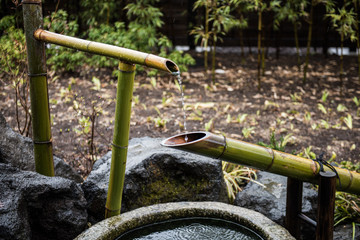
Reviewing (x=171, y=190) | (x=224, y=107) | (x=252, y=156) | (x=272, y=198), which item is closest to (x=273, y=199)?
(x=272, y=198)

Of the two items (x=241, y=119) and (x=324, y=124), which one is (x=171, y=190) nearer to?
(x=241, y=119)

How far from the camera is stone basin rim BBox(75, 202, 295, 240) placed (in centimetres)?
198

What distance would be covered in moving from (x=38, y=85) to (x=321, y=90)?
5149mm

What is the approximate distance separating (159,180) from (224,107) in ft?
9.21

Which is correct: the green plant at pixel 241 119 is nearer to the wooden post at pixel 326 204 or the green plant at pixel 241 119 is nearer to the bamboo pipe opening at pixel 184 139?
the wooden post at pixel 326 204

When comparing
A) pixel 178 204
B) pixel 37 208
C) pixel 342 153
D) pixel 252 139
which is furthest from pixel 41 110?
pixel 342 153

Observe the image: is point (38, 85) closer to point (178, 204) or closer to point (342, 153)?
point (178, 204)

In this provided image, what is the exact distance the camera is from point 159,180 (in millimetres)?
2908

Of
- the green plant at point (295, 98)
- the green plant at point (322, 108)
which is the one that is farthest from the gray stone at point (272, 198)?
the green plant at point (295, 98)

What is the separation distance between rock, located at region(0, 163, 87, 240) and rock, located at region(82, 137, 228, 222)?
1.33ft

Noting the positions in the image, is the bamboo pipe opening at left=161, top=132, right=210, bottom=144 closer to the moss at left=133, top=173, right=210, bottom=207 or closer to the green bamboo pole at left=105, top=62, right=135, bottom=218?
the green bamboo pole at left=105, top=62, right=135, bottom=218

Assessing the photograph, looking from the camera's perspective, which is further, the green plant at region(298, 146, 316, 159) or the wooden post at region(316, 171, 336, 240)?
the green plant at region(298, 146, 316, 159)

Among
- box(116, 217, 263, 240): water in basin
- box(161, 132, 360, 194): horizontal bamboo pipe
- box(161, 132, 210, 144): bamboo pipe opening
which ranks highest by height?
box(161, 132, 210, 144): bamboo pipe opening

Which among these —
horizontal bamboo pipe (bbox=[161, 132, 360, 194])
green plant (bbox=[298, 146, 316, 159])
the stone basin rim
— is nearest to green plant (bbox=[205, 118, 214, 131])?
green plant (bbox=[298, 146, 316, 159])
